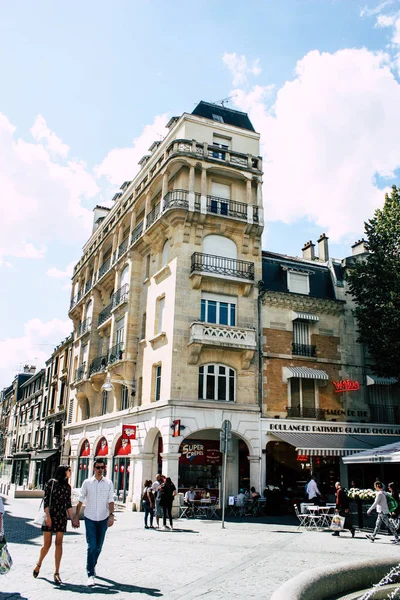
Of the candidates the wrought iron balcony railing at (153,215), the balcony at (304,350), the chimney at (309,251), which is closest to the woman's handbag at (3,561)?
the balcony at (304,350)

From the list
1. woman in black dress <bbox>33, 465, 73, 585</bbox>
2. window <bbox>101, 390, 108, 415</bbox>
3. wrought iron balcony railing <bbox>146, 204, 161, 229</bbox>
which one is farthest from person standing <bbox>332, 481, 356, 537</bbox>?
window <bbox>101, 390, 108, 415</bbox>

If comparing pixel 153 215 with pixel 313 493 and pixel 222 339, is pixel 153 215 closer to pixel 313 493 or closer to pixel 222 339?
pixel 222 339

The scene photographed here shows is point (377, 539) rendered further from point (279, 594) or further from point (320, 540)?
point (279, 594)

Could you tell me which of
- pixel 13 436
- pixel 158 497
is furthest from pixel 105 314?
pixel 13 436

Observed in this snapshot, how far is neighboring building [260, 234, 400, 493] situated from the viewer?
23.5 m

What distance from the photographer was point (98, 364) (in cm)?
3162

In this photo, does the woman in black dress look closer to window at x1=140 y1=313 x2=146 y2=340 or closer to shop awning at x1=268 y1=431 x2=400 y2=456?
shop awning at x1=268 y1=431 x2=400 y2=456

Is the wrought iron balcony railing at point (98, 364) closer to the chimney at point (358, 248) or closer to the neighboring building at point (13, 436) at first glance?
the chimney at point (358, 248)

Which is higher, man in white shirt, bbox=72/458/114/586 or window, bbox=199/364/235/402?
window, bbox=199/364/235/402

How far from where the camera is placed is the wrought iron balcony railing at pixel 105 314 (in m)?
31.4

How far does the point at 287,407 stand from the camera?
2370 centimetres

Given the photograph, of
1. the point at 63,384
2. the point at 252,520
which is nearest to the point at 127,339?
the point at 252,520

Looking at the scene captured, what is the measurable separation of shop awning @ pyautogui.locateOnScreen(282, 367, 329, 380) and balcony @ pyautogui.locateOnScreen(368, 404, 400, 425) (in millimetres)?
3234

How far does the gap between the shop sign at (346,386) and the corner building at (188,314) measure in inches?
168
